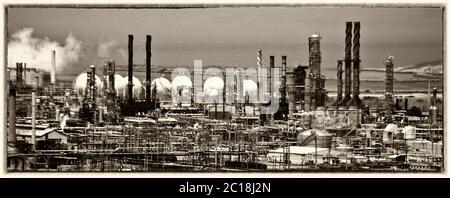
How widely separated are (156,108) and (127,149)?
1.18 feet

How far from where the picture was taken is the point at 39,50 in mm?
6148

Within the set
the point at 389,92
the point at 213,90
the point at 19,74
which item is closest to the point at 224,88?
the point at 213,90

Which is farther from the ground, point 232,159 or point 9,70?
point 9,70

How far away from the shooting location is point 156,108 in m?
6.25

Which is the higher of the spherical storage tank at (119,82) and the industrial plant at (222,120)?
the spherical storage tank at (119,82)

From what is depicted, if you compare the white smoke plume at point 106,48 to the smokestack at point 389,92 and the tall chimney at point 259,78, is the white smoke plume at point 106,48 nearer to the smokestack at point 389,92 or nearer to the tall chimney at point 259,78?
the tall chimney at point 259,78

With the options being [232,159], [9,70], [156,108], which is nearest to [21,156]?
[9,70]

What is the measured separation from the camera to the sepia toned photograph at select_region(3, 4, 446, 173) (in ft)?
20.1

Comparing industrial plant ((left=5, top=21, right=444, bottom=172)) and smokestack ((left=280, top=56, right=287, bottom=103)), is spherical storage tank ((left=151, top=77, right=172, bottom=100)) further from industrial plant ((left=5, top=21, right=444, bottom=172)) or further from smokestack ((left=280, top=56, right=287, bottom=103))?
smokestack ((left=280, top=56, right=287, bottom=103))

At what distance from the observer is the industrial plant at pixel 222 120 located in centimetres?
614

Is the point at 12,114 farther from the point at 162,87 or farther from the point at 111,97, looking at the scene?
the point at 162,87

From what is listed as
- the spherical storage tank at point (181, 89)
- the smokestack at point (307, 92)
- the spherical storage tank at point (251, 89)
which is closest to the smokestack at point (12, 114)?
the spherical storage tank at point (181, 89)

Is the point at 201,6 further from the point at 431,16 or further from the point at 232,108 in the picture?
the point at 431,16
